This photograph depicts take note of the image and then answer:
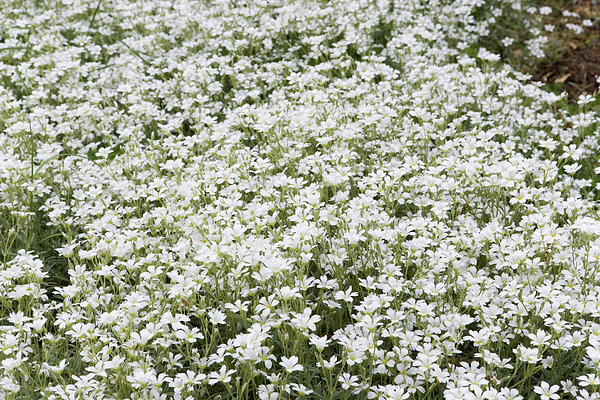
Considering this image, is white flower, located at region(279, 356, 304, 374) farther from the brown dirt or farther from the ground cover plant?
the brown dirt

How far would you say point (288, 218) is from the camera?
4273 millimetres

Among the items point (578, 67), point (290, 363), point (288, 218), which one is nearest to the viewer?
point (290, 363)

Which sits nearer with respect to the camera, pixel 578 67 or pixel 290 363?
pixel 290 363

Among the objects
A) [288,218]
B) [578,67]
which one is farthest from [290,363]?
[578,67]

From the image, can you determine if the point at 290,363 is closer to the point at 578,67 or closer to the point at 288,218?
the point at 288,218

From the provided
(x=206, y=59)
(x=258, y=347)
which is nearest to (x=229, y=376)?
(x=258, y=347)

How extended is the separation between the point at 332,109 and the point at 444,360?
7.92 feet

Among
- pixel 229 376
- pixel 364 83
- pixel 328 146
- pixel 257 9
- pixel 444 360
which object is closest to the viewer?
pixel 229 376

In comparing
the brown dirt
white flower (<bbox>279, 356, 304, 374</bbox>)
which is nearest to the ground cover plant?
white flower (<bbox>279, 356, 304, 374</bbox>)

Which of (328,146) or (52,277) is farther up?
(328,146)

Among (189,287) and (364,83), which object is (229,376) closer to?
(189,287)

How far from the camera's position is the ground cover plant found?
3.39 m

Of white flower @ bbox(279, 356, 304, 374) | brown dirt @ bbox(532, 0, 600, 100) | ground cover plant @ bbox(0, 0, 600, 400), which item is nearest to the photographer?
white flower @ bbox(279, 356, 304, 374)

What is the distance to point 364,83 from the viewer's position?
19.2 feet
